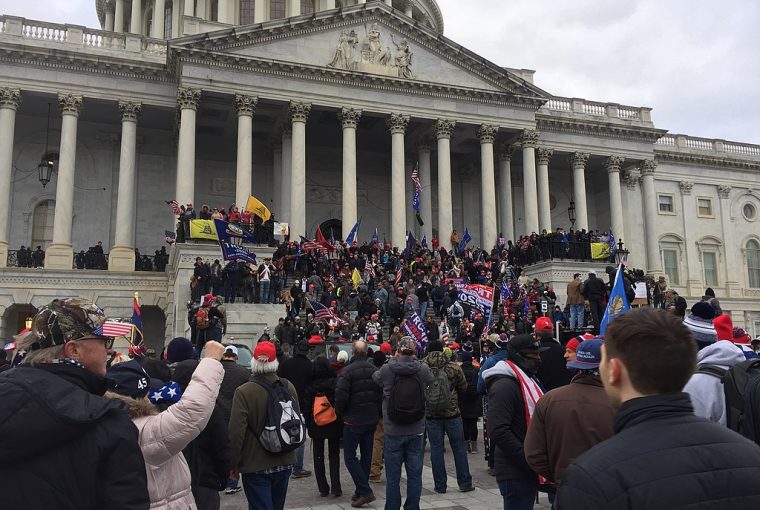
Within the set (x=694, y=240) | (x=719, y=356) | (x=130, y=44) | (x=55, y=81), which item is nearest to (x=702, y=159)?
(x=694, y=240)

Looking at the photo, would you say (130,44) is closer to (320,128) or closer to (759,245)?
(320,128)

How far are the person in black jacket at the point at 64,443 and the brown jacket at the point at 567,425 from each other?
280cm

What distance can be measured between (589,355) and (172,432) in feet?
9.15

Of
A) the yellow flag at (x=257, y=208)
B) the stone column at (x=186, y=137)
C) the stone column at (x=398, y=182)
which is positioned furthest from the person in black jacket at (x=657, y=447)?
the stone column at (x=398, y=182)

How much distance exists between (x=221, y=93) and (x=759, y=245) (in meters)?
39.5

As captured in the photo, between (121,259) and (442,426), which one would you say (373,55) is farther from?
(442,426)

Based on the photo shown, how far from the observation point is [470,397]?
1168 cm

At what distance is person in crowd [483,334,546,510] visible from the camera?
552cm

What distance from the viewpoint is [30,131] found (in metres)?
34.4

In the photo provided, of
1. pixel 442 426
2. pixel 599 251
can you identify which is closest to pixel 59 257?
pixel 599 251

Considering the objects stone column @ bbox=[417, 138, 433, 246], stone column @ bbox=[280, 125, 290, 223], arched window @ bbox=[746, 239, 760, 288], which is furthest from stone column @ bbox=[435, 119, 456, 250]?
arched window @ bbox=[746, 239, 760, 288]

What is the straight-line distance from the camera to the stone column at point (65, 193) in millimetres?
30156

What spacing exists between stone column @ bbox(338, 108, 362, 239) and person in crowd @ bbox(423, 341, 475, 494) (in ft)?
74.8

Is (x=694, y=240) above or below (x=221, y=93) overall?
below
